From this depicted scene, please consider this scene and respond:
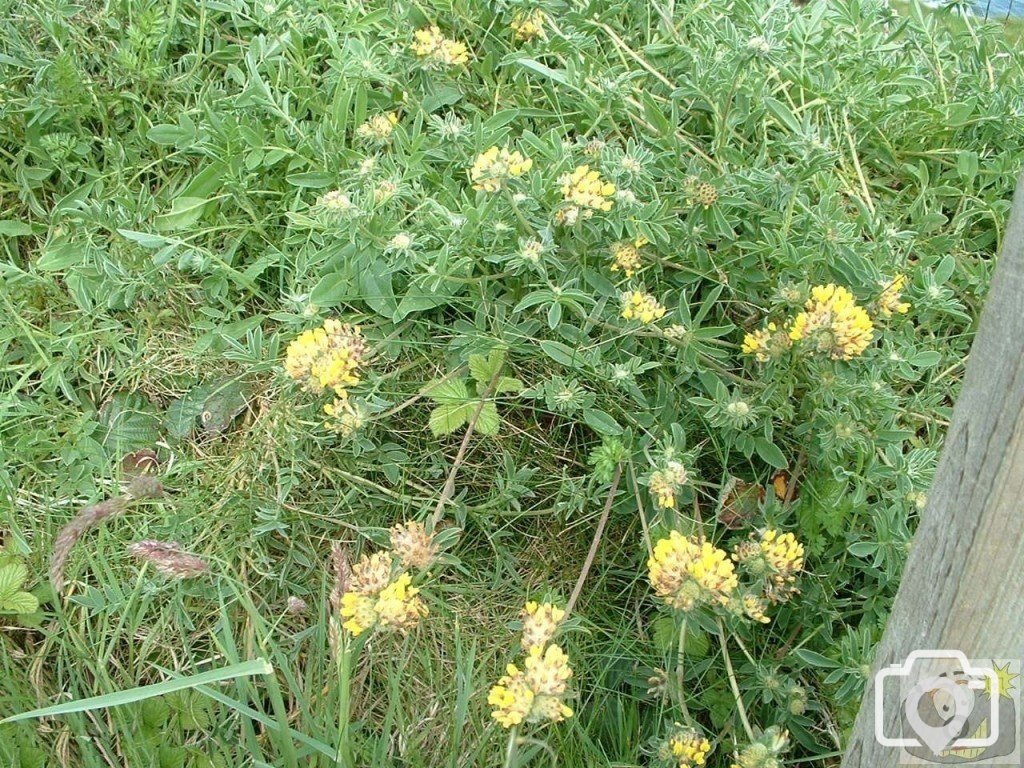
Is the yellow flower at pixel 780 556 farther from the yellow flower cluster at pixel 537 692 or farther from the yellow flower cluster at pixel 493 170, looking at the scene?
the yellow flower cluster at pixel 493 170

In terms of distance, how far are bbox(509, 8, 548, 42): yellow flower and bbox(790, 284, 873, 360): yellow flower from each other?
3.96 feet

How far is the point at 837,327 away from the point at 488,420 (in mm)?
839

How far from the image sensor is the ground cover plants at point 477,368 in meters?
1.99

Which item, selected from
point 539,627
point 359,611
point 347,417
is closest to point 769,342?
point 539,627

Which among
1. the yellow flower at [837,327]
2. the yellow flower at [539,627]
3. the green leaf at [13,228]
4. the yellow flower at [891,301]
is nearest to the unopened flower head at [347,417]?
the yellow flower at [539,627]

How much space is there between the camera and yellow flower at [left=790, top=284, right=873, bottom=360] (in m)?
1.85

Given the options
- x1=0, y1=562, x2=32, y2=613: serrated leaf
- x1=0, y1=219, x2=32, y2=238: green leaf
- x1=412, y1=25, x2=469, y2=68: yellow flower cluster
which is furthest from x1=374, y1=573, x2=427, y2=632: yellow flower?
x1=0, y1=219, x2=32, y2=238: green leaf

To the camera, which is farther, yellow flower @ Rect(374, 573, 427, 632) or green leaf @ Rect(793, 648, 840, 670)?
green leaf @ Rect(793, 648, 840, 670)

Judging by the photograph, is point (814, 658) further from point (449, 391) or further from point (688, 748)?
point (449, 391)

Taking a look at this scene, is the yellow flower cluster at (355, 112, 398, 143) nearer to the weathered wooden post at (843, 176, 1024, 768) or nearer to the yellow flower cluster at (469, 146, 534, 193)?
the yellow flower cluster at (469, 146, 534, 193)

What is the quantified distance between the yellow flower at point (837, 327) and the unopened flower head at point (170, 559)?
4.59ft

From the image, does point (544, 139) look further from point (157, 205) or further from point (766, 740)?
point (766, 740)

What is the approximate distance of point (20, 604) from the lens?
7.06ft

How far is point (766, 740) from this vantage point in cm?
170
